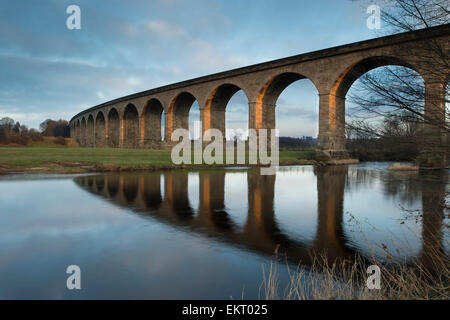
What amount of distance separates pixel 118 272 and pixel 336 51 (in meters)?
21.5

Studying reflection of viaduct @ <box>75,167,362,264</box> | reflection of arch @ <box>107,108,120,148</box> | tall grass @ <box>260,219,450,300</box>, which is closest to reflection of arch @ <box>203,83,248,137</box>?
reflection of viaduct @ <box>75,167,362,264</box>

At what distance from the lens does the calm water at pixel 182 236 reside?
→ 8.88 ft

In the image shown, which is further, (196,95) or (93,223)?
(196,95)

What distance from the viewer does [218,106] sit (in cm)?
3052

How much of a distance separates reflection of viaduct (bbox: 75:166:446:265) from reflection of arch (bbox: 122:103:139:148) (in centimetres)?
3418

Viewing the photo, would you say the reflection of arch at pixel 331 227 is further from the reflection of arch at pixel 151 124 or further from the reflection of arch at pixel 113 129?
the reflection of arch at pixel 113 129

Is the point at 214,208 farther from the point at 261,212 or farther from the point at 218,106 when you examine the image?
the point at 218,106

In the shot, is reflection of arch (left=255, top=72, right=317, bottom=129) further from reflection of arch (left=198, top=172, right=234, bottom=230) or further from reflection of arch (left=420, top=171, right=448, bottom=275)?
reflection of arch (left=420, top=171, right=448, bottom=275)

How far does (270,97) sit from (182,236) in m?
23.5

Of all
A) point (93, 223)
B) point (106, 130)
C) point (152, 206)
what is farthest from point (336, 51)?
point (106, 130)

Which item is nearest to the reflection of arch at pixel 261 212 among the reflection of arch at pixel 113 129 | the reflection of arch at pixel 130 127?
the reflection of arch at pixel 130 127

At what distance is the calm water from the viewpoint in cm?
271

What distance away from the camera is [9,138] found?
1451 inches
